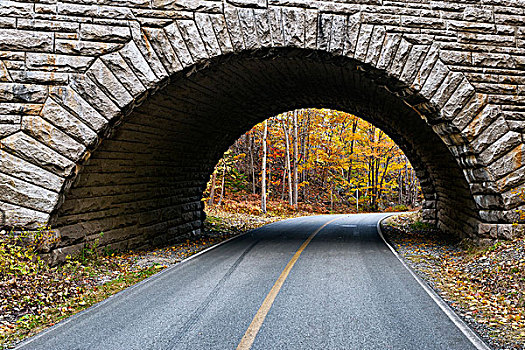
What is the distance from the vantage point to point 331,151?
2859 centimetres

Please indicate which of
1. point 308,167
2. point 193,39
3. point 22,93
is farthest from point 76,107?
point 308,167

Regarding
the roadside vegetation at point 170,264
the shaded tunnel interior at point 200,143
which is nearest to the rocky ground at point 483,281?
the roadside vegetation at point 170,264

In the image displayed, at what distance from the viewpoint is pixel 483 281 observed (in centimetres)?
666

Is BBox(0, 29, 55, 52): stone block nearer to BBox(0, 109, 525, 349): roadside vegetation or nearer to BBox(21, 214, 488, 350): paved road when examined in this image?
BBox(0, 109, 525, 349): roadside vegetation

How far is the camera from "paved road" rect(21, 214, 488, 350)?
4.24 metres

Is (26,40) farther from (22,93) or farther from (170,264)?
(170,264)

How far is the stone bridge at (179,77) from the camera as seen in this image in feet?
24.2

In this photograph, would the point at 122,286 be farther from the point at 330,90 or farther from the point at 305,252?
the point at 330,90

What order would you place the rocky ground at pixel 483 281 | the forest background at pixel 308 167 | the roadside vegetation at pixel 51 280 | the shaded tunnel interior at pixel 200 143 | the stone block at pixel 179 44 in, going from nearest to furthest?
the rocky ground at pixel 483 281 < the roadside vegetation at pixel 51 280 < the stone block at pixel 179 44 < the shaded tunnel interior at pixel 200 143 < the forest background at pixel 308 167

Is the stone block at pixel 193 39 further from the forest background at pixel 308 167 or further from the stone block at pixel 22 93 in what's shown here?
the forest background at pixel 308 167

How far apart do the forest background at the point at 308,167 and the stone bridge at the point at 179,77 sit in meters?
14.2

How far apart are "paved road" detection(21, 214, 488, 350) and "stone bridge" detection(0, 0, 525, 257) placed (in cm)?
273

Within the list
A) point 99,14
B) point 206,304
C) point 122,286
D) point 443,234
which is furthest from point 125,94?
point 443,234

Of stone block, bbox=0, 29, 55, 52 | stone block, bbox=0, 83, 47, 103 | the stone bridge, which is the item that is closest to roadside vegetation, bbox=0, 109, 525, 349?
the stone bridge
